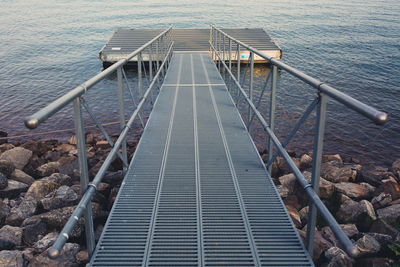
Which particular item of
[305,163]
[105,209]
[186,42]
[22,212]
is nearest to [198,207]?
[105,209]

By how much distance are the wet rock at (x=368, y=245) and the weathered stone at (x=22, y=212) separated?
457cm

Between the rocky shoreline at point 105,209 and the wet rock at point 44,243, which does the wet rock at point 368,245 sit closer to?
the rocky shoreline at point 105,209

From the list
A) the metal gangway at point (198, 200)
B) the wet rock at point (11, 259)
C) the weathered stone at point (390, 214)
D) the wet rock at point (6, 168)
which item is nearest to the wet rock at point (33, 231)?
the wet rock at point (11, 259)

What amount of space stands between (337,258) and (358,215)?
1935mm

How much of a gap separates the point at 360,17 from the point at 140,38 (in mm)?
→ 26050

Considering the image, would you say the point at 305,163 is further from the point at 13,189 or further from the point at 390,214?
the point at 13,189

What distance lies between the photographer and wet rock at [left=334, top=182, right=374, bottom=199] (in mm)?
6188

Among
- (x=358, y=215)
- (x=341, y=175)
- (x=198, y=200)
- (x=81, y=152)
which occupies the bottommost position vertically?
(x=341, y=175)

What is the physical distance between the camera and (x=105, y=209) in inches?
207

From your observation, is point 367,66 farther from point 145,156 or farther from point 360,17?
point 360,17

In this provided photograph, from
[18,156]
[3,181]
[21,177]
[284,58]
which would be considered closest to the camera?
[3,181]

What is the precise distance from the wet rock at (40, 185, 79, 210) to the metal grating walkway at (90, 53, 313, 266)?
1430 mm

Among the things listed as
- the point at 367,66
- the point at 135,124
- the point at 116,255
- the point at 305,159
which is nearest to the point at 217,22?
the point at 367,66

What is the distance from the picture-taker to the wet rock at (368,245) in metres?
4.30
